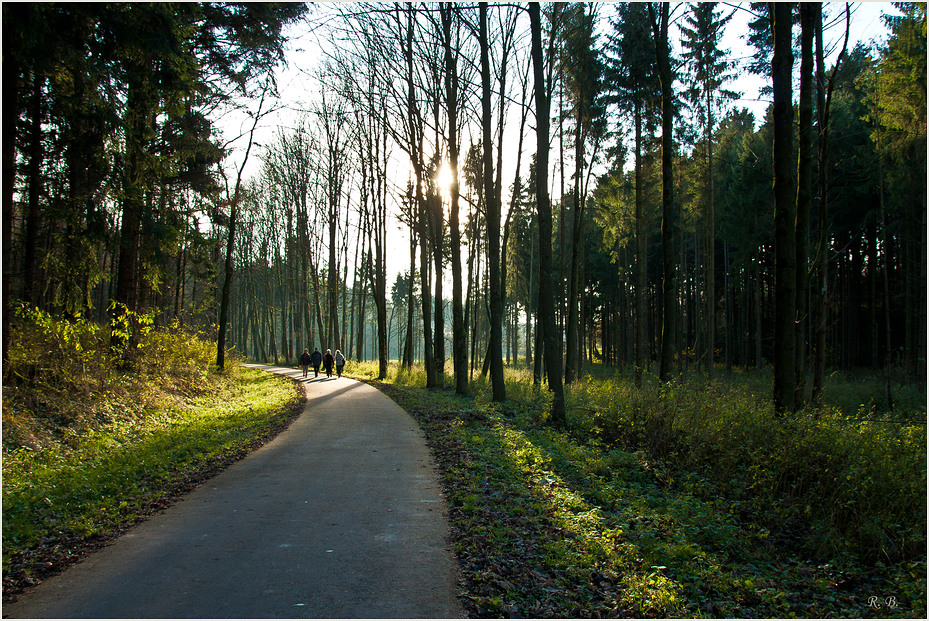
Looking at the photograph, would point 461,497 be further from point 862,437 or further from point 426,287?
point 426,287

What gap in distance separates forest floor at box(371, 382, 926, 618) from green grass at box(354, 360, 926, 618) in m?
0.02

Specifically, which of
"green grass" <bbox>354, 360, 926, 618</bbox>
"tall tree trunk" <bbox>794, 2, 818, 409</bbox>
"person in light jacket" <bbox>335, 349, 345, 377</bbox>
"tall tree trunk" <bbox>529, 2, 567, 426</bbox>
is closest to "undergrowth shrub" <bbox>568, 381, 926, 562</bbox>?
"green grass" <bbox>354, 360, 926, 618</bbox>

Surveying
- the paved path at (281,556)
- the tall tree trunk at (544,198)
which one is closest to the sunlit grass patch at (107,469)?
the paved path at (281,556)

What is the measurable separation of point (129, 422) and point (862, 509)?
41.0ft

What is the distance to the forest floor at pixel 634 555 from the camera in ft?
13.3

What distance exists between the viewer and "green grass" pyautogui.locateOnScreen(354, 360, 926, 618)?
13.7 ft

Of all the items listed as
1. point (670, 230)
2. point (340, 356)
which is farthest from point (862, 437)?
point (340, 356)

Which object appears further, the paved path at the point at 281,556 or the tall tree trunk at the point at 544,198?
the tall tree trunk at the point at 544,198

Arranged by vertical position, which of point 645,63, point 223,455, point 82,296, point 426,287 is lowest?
point 223,455

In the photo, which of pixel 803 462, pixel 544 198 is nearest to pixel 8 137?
pixel 544 198

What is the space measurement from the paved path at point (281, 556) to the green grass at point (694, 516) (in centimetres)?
46

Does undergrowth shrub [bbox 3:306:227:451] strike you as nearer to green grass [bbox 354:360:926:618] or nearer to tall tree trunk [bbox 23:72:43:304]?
tall tree trunk [bbox 23:72:43:304]

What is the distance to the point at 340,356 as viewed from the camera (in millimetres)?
32062

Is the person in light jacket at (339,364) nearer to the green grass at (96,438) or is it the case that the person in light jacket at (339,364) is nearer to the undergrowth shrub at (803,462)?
the green grass at (96,438)
